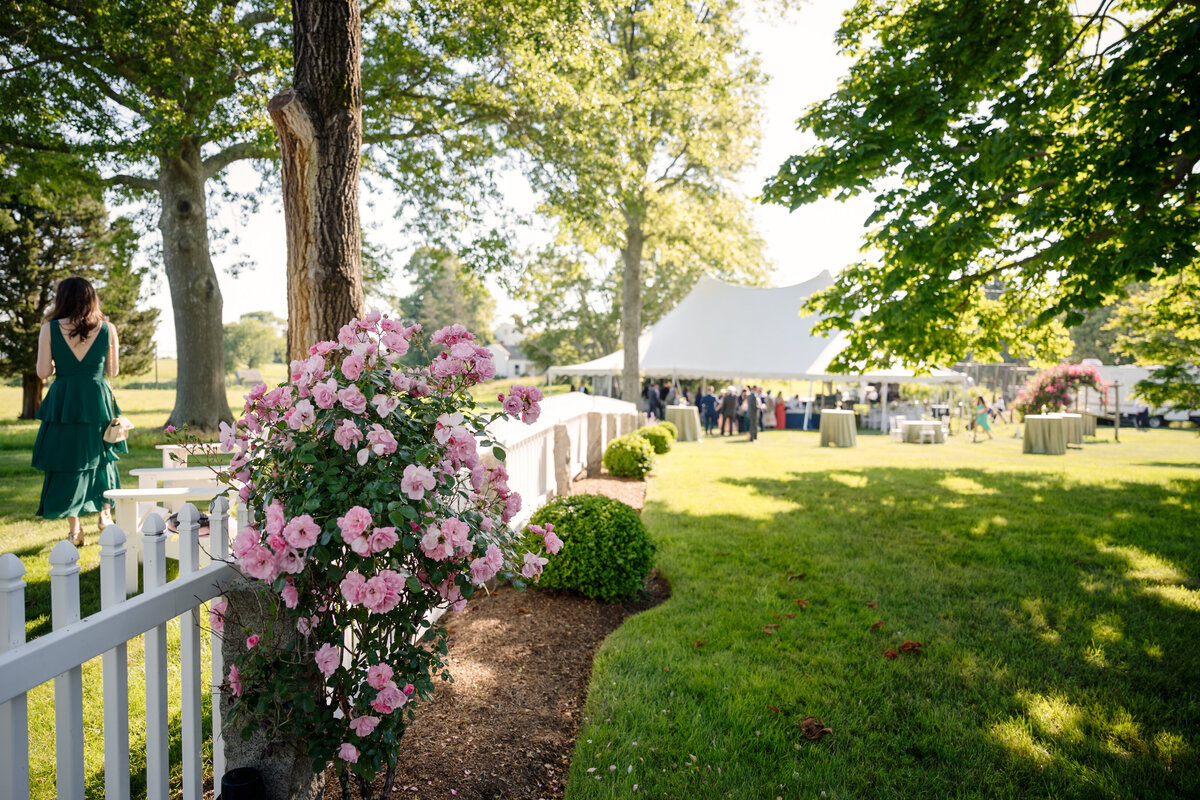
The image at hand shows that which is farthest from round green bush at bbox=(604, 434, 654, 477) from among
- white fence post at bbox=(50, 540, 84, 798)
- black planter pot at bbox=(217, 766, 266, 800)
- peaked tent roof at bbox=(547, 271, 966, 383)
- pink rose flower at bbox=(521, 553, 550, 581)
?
peaked tent roof at bbox=(547, 271, 966, 383)

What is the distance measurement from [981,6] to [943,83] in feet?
2.71

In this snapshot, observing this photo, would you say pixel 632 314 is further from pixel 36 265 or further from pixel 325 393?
pixel 325 393

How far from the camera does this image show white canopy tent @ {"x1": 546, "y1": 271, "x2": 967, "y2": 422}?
23.6 m

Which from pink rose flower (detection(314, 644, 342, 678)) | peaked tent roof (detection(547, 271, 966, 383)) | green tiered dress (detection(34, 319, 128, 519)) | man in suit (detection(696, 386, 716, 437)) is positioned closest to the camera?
pink rose flower (detection(314, 644, 342, 678))

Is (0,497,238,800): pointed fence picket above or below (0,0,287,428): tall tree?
below

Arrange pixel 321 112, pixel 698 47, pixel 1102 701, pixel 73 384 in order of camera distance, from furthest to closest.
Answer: pixel 698 47 → pixel 73 384 → pixel 1102 701 → pixel 321 112

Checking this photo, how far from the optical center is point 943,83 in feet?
26.0

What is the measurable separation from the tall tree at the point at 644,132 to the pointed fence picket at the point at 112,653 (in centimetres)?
A: 1057

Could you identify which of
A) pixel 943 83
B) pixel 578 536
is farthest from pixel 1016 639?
pixel 943 83

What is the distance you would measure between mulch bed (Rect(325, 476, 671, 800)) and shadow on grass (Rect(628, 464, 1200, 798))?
2.20 ft

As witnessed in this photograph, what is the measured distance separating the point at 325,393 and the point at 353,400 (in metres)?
0.09

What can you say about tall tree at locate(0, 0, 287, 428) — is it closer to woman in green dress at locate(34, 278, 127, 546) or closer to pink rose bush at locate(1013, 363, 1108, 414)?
woman in green dress at locate(34, 278, 127, 546)

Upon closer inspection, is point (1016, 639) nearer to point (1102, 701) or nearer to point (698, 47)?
point (1102, 701)

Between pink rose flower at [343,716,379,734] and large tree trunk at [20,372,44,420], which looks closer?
pink rose flower at [343,716,379,734]
